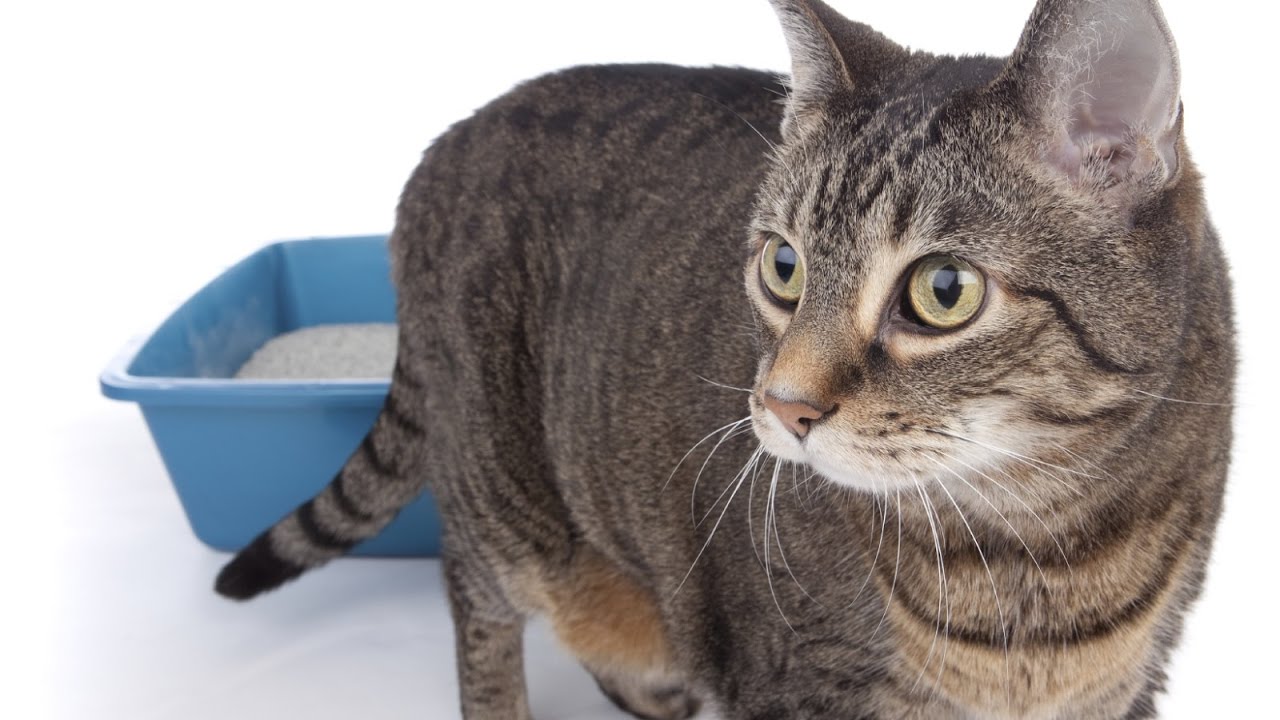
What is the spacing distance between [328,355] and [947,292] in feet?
6.05

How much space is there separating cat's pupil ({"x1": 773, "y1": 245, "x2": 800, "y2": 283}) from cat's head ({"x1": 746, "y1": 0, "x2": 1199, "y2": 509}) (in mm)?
70

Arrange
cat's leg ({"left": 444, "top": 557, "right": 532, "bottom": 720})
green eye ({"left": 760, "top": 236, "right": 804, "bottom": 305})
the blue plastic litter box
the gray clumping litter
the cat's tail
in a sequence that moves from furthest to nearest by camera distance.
Answer: the gray clumping litter < the blue plastic litter box < the cat's tail < cat's leg ({"left": 444, "top": 557, "right": 532, "bottom": 720}) < green eye ({"left": 760, "top": 236, "right": 804, "bottom": 305})

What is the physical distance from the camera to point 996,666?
1313mm

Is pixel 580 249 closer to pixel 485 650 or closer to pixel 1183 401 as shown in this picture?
pixel 485 650

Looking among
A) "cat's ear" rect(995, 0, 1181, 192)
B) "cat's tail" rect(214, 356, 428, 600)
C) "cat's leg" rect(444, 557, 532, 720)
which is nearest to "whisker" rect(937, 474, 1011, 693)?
"cat's ear" rect(995, 0, 1181, 192)

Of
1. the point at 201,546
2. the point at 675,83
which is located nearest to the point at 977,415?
the point at 675,83

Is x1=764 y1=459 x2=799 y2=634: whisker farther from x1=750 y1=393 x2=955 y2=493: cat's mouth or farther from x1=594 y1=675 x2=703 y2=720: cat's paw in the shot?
x1=594 y1=675 x2=703 y2=720: cat's paw

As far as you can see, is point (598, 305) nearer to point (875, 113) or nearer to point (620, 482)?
point (620, 482)

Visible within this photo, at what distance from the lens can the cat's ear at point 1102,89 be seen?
104 centimetres

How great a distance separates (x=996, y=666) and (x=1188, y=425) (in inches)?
12.2

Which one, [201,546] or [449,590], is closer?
[449,590]

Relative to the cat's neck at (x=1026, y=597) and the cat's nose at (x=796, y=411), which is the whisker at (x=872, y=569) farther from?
the cat's nose at (x=796, y=411)

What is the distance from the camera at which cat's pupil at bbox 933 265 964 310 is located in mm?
1099

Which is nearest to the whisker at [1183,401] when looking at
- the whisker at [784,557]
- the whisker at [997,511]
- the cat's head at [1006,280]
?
the cat's head at [1006,280]
